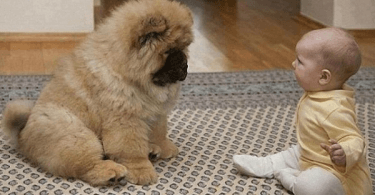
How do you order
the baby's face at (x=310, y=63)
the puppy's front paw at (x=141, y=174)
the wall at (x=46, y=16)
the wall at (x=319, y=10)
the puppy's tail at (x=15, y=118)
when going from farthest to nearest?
the wall at (x=319, y=10)
the wall at (x=46, y=16)
the puppy's tail at (x=15, y=118)
the puppy's front paw at (x=141, y=174)
the baby's face at (x=310, y=63)

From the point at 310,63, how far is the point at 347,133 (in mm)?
220

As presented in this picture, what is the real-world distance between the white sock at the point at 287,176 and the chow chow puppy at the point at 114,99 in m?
0.37

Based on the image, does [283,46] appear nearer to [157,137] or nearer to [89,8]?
[89,8]

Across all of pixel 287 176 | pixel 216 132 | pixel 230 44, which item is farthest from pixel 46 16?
pixel 287 176

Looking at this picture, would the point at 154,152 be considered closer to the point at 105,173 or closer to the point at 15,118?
the point at 105,173

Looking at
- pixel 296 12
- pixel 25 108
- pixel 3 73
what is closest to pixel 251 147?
pixel 25 108

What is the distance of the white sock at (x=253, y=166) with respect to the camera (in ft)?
6.28

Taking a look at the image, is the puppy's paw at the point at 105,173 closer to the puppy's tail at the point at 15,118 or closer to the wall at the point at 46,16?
the puppy's tail at the point at 15,118

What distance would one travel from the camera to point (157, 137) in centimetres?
203

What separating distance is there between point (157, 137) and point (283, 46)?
5.93 ft

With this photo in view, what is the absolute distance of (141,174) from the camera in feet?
6.03

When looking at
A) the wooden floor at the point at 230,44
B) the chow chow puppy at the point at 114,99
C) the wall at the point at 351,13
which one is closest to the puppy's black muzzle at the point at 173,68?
the chow chow puppy at the point at 114,99

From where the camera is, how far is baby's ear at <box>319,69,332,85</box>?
1713 millimetres

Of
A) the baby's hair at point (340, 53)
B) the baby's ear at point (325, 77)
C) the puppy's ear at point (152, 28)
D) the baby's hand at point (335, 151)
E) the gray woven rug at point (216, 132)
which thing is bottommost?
the gray woven rug at point (216, 132)
